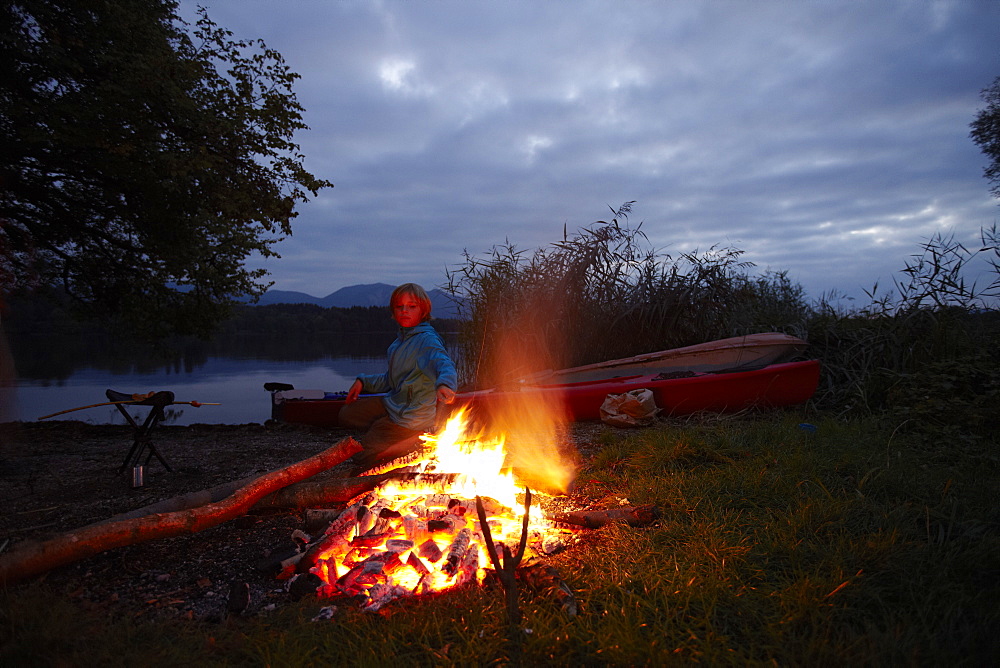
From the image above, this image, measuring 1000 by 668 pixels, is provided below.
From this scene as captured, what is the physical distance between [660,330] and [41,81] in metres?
10.5

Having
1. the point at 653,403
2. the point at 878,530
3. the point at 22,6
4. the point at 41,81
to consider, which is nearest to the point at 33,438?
the point at 41,81

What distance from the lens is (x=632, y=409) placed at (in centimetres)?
575

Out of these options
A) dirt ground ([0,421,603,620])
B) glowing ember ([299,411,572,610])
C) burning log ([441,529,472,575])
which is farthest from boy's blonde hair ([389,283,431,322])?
burning log ([441,529,472,575])

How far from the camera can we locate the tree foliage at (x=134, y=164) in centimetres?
714

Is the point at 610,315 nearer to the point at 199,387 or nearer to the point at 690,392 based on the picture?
the point at 690,392

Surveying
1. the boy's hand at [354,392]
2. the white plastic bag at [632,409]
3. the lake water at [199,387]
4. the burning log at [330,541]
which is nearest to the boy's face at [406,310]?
the boy's hand at [354,392]

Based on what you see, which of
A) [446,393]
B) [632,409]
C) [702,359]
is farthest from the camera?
[702,359]

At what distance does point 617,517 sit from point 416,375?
169cm

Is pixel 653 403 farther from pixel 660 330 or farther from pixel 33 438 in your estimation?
pixel 33 438

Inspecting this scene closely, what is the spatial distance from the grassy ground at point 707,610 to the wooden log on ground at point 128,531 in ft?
0.58

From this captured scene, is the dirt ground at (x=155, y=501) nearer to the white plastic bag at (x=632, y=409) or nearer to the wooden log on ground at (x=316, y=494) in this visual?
the wooden log on ground at (x=316, y=494)

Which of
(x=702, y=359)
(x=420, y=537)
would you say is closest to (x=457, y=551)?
(x=420, y=537)

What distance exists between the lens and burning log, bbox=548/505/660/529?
288cm

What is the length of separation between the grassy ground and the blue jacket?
1.52 metres
